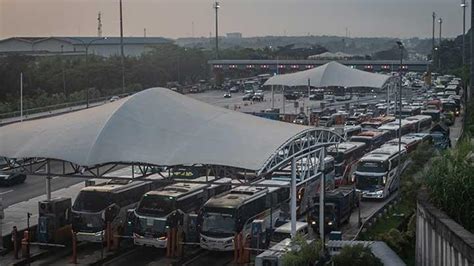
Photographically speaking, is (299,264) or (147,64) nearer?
(299,264)

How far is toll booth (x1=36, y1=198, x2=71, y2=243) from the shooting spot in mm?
19406

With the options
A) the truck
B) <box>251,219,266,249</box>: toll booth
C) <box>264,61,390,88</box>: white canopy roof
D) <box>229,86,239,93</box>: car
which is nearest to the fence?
<box>251,219,266,249</box>: toll booth

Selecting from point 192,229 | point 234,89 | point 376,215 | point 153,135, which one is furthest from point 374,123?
point 234,89

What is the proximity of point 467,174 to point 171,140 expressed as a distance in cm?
806

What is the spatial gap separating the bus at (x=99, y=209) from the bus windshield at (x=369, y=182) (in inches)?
343

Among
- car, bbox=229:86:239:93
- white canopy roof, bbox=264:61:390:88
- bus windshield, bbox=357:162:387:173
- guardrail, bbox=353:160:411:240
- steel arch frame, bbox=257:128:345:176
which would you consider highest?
white canopy roof, bbox=264:61:390:88

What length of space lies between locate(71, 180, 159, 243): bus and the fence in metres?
8.78

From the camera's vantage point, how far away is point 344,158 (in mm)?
28203

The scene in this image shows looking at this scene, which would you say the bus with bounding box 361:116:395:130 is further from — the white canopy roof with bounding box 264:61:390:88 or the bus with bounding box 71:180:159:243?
the bus with bounding box 71:180:159:243

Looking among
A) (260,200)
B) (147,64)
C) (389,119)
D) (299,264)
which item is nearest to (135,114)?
(260,200)

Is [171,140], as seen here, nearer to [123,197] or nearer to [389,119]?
[123,197]

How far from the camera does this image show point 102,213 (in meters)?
19.8

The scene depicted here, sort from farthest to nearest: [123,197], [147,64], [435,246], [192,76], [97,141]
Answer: [192,76] → [147,64] → [123,197] → [97,141] → [435,246]

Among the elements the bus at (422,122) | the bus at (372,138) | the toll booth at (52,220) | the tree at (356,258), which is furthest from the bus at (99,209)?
the bus at (422,122)
